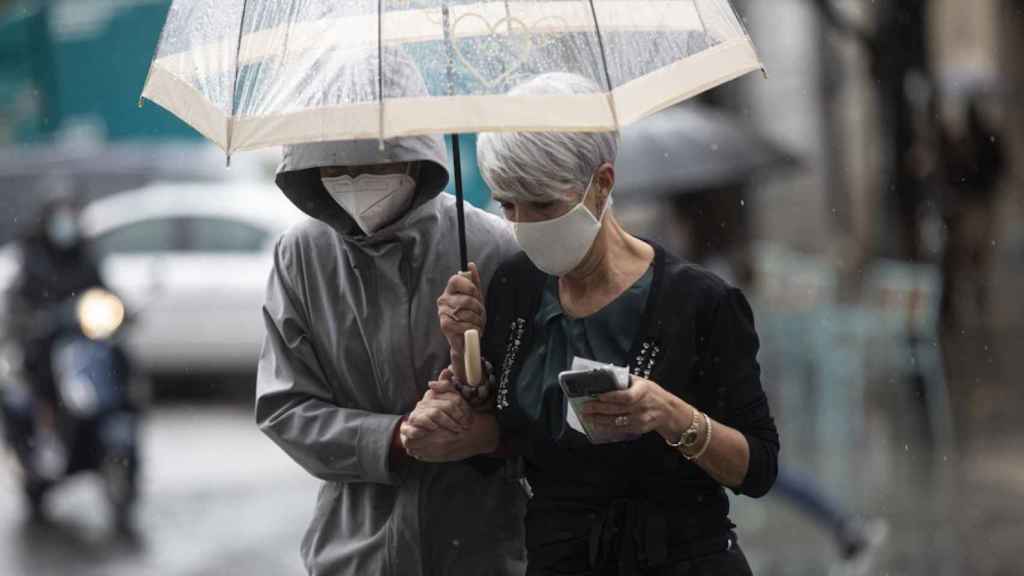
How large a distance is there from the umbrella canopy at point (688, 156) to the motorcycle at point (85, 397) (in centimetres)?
286

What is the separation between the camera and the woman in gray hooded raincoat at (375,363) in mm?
3428

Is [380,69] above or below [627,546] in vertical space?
above

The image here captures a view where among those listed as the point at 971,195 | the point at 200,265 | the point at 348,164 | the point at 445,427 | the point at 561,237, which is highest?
the point at 348,164

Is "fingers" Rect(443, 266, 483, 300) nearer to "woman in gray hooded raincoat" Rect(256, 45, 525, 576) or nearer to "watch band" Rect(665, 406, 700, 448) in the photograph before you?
"woman in gray hooded raincoat" Rect(256, 45, 525, 576)

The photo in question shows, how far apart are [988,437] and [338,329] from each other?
28.4 ft

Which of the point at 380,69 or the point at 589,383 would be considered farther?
the point at 380,69

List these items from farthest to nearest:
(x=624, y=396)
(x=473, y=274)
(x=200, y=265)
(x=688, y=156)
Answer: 1. (x=200, y=265)
2. (x=688, y=156)
3. (x=473, y=274)
4. (x=624, y=396)

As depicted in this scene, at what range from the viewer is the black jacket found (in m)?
3.15

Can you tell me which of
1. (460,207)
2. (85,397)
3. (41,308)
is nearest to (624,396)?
(460,207)

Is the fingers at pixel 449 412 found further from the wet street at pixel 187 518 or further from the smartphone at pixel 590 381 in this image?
the wet street at pixel 187 518

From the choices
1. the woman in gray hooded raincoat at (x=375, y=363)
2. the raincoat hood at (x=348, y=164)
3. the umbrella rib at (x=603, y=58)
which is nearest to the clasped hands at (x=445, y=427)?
the woman in gray hooded raincoat at (x=375, y=363)

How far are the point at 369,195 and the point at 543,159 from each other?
1.32ft

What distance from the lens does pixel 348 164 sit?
3.36m

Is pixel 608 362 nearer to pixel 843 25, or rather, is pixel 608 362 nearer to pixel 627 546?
pixel 627 546
